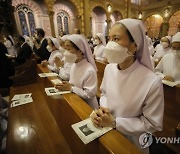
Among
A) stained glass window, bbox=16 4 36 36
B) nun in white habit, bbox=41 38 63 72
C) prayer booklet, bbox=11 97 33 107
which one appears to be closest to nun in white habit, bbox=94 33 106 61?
nun in white habit, bbox=41 38 63 72

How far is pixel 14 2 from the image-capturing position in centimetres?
1066

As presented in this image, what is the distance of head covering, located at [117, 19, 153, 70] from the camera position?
1255 millimetres

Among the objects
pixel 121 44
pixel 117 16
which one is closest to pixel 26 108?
pixel 121 44

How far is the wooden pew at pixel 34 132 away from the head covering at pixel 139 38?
56.9 inches

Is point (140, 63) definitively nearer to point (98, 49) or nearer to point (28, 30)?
point (98, 49)

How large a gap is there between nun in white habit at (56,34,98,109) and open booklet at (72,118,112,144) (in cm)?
78

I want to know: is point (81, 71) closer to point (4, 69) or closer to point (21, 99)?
point (21, 99)

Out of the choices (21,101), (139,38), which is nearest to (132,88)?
(139,38)

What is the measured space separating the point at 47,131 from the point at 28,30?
11.7 meters

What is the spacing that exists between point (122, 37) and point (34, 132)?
1884 mm

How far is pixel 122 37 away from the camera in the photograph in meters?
1.29

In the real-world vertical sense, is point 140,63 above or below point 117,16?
below

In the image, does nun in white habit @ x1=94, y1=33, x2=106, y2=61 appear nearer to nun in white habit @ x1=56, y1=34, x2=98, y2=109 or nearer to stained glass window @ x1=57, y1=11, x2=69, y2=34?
nun in white habit @ x1=56, y1=34, x2=98, y2=109

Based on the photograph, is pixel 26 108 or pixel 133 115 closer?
pixel 133 115
